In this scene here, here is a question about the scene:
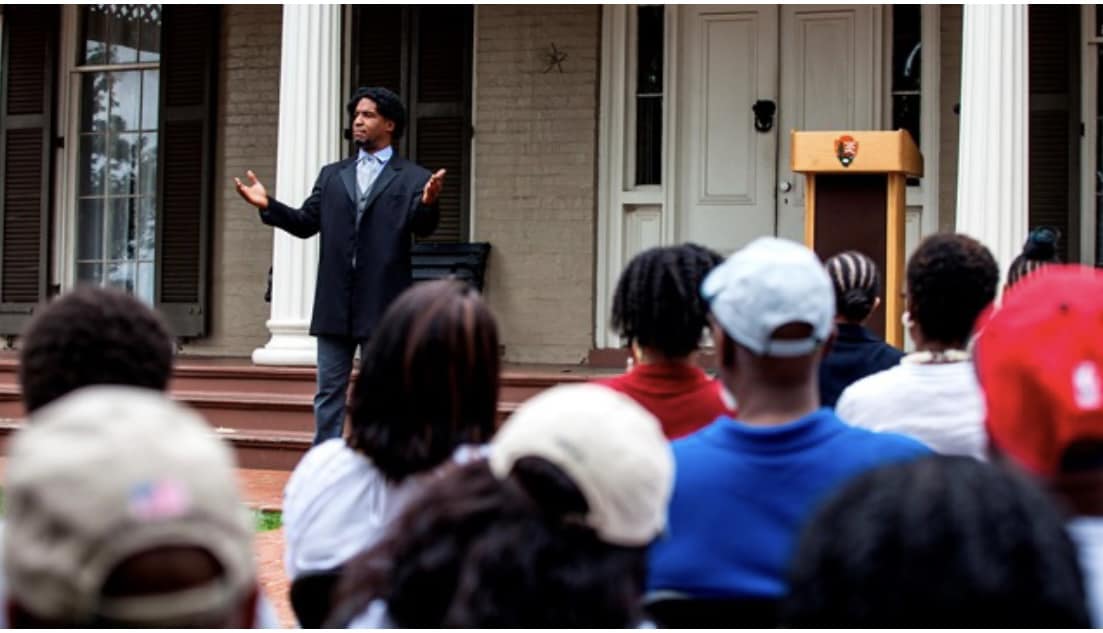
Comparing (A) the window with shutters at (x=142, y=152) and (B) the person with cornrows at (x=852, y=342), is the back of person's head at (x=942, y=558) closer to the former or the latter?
(B) the person with cornrows at (x=852, y=342)

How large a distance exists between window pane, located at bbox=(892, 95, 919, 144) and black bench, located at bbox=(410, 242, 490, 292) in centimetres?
297

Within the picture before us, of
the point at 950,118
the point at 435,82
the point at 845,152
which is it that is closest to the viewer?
the point at 845,152

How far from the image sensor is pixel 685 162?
32.9 ft

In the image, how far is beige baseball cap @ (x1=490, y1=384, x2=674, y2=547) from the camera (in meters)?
1.78

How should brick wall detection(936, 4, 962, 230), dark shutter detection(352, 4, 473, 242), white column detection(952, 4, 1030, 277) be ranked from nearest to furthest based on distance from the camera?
white column detection(952, 4, 1030, 277) → brick wall detection(936, 4, 962, 230) → dark shutter detection(352, 4, 473, 242)

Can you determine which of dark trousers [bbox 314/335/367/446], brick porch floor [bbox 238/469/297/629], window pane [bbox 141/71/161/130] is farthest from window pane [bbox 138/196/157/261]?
dark trousers [bbox 314/335/367/446]

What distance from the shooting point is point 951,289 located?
3.28 m

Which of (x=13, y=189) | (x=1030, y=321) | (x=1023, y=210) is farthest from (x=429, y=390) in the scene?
(x=13, y=189)

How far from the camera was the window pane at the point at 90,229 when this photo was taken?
11367mm

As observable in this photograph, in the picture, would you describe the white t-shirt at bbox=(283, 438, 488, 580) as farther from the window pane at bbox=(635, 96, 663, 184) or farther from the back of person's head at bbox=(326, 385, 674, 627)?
the window pane at bbox=(635, 96, 663, 184)

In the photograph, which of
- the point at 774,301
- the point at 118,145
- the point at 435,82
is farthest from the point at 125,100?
the point at 774,301

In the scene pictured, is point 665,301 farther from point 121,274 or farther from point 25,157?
point 25,157

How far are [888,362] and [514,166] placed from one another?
635cm

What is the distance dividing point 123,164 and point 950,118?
635cm
